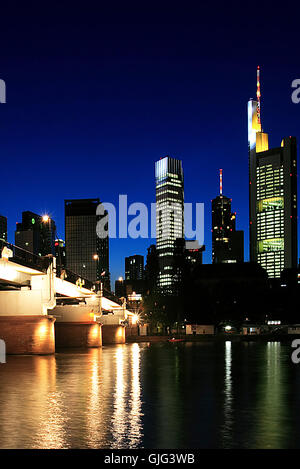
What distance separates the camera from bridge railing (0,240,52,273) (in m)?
43.2

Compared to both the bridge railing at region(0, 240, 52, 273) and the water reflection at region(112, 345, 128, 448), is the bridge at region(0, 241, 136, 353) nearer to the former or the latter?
the bridge railing at region(0, 240, 52, 273)

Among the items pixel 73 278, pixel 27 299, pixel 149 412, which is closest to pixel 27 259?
pixel 27 299

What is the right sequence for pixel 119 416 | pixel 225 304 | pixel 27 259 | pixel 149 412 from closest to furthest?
pixel 119 416 < pixel 149 412 < pixel 27 259 < pixel 225 304

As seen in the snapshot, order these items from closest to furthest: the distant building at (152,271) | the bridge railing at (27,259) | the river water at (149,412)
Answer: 1. the river water at (149,412)
2. the bridge railing at (27,259)
3. the distant building at (152,271)

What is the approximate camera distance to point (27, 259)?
47.0 meters

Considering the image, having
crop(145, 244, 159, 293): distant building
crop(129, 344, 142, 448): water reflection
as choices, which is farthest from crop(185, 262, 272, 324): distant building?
crop(129, 344, 142, 448): water reflection

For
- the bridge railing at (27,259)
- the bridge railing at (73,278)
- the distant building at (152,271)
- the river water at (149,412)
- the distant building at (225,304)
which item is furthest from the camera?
the distant building at (152,271)

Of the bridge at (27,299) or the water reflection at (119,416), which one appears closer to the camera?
the water reflection at (119,416)

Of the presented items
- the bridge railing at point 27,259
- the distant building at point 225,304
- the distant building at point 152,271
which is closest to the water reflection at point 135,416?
the bridge railing at point 27,259

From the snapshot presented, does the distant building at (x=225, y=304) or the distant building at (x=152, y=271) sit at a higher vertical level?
the distant building at (x=152, y=271)

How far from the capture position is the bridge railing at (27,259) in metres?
43.2

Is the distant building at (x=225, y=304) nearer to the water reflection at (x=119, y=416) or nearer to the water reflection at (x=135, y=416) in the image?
the water reflection at (x=135, y=416)

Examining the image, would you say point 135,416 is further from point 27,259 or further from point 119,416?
point 27,259

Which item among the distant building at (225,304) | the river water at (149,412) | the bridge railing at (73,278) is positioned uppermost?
the bridge railing at (73,278)
